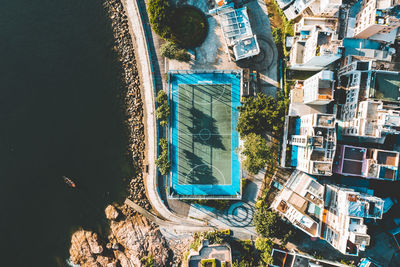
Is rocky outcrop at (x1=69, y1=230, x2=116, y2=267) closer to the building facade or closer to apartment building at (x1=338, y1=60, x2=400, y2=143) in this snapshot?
the building facade

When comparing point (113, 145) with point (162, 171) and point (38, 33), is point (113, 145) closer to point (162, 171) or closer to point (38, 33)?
point (162, 171)

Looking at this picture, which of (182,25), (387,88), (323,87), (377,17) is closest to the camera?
(377,17)

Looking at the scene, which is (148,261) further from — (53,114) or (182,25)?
(182,25)

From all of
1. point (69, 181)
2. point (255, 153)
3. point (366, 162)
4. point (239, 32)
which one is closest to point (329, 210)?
point (366, 162)

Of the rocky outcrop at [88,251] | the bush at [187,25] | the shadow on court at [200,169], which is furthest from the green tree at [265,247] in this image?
the bush at [187,25]

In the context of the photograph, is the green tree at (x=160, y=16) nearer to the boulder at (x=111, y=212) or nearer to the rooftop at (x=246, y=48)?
the rooftop at (x=246, y=48)

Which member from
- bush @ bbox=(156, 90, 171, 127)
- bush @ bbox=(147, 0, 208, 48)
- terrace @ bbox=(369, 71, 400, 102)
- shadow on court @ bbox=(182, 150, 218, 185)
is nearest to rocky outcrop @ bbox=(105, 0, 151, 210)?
bush @ bbox=(156, 90, 171, 127)
